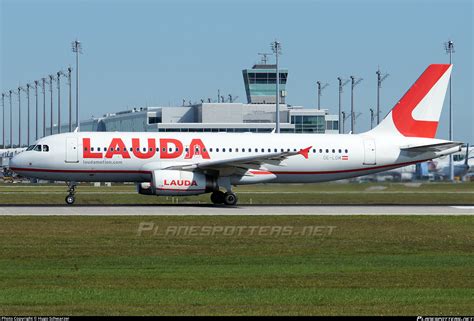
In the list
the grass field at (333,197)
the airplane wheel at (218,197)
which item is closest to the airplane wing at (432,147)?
the grass field at (333,197)

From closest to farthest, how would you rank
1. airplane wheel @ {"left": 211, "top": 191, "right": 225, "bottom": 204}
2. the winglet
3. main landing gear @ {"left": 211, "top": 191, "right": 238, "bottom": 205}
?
main landing gear @ {"left": 211, "top": 191, "right": 238, "bottom": 205}, airplane wheel @ {"left": 211, "top": 191, "right": 225, "bottom": 204}, the winglet

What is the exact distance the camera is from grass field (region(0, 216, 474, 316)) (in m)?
16.9

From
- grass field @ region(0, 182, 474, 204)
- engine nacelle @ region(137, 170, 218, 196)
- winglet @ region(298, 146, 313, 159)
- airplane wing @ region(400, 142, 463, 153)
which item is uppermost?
airplane wing @ region(400, 142, 463, 153)

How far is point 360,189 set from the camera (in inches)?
2093

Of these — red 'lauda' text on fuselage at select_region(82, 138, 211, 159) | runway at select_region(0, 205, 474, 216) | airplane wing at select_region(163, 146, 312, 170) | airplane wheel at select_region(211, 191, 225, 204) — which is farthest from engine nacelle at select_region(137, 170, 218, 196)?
airplane wheel at select_region(211, 191, 225, 204)

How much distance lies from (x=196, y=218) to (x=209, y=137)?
12.2 meters

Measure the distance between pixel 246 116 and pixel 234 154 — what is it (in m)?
89.7

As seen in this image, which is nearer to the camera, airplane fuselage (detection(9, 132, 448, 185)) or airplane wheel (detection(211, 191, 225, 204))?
airplane fuselage (detection(9, 132, 448, 185))

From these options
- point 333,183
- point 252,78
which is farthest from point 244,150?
point 252,78

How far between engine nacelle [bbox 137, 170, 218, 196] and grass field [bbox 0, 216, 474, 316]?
30.3 feet

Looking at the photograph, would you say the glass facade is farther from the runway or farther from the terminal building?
the runway

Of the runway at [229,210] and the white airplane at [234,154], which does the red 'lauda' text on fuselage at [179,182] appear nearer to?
the white airplane at [234,154]

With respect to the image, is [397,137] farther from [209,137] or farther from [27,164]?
[27,164]

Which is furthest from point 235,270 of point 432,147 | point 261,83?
point 261,83
